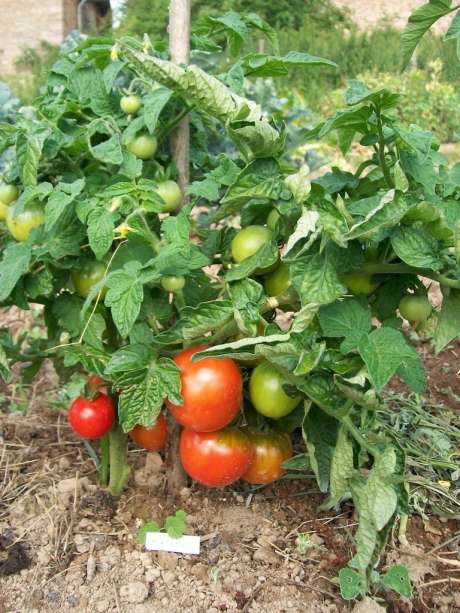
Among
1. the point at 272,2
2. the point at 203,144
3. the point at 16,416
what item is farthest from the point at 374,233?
the point at 272,2

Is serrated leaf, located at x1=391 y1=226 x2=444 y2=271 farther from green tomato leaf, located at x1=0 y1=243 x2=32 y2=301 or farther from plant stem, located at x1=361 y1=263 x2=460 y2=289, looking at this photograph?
green tomato leaf, located at x1=0 y1=243 x2=32 y2=301

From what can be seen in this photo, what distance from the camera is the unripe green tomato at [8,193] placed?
120cm

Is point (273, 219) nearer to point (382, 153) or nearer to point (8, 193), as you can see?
point (382, 153)

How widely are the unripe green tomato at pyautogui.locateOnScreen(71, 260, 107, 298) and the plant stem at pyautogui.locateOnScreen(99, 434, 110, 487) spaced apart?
1.27ft

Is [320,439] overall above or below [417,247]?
below

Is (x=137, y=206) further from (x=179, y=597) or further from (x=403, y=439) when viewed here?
(x=403, y=439)

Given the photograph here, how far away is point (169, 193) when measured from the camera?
1.17 m

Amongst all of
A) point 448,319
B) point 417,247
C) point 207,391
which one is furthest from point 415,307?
point 207,391

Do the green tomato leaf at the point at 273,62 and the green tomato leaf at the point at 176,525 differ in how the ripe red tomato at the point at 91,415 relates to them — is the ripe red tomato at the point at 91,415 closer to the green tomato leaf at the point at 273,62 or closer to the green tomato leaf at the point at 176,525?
the green tomato leaf at the point at 176,525

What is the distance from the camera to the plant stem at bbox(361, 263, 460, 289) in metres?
1.00

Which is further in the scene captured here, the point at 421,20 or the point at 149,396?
the point at 149,396

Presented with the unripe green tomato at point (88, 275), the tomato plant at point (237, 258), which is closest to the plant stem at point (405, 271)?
the tomato plant at point (237, 258)

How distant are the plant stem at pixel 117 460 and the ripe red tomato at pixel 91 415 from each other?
100 mm

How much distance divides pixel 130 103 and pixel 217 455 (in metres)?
0.69
